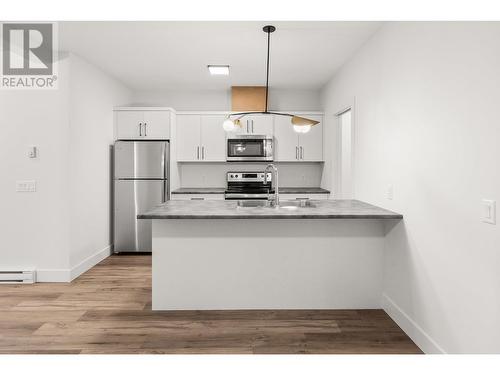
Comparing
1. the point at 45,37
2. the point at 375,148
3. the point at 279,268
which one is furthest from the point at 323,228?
the point at 45,37

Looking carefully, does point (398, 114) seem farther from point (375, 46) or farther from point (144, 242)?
point (144, 242)

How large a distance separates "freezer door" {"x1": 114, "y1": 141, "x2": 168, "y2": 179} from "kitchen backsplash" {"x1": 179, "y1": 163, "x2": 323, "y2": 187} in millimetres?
841

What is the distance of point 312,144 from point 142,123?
2.55 m

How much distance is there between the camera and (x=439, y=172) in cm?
213

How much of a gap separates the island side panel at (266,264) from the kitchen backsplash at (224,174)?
277cm

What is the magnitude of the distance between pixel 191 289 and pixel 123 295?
0.81 m

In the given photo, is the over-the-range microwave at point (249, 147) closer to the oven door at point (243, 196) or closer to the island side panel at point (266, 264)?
the oven door at point (243, 196)

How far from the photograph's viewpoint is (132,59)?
4062 millimetres

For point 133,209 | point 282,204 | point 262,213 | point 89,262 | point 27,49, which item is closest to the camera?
point 262,213

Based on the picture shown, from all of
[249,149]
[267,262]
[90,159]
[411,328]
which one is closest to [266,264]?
[267,262]

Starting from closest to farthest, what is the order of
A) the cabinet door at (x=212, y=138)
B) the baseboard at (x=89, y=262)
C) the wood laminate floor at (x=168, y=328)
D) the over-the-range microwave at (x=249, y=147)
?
1. the wood laminate floor at (x=168, y=328)
2. the baseboard at (x=89, y=262)
3. the over-the-range microwave at (x=249, y=147)
4. the cabinet door at (x=212, y=138)

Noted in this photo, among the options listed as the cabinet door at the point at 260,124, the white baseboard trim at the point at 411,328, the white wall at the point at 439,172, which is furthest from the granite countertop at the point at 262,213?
the cabinet door at the point at 260,124

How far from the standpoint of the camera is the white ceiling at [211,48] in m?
3.12

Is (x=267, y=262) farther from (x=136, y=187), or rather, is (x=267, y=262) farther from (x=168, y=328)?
(x=136, y=187)
